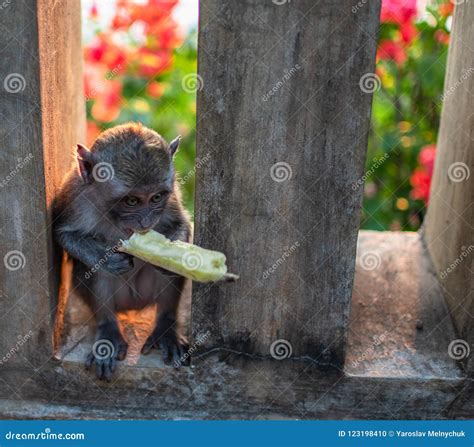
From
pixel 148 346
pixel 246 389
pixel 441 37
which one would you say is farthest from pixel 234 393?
pixel 441 37

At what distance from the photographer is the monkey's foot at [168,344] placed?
520cm

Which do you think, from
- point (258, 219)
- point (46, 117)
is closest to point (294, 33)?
point (258, 219)

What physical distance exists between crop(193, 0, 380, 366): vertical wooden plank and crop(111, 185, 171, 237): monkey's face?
0.37 meters

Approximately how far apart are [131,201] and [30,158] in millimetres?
695

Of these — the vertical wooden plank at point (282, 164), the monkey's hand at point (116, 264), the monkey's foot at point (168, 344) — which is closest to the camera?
the vertical wooden plank at point (282, 164)

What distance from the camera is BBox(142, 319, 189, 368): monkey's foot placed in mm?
5195

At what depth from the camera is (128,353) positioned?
5312 mm

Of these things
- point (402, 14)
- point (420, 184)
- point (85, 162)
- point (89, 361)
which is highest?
point (402, 14)

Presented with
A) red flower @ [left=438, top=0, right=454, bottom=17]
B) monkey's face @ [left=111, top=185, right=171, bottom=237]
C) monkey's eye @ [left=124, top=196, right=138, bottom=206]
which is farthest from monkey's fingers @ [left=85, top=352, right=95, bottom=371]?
red flower @ [left=438, top=0, right=454, bottom=17]

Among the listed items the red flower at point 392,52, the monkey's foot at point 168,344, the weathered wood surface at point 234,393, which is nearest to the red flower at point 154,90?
the red flower at point 392,52

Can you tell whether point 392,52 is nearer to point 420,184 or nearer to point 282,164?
point 420,184

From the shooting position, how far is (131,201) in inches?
199

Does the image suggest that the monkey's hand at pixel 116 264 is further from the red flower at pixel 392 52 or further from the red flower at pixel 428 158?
the red flower at pixel 392 52

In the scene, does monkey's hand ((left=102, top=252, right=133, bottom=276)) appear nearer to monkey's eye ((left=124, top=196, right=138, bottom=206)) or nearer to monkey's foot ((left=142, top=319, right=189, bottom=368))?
monkey's eye ((left=124, top=196, right=138, bottom=206))
